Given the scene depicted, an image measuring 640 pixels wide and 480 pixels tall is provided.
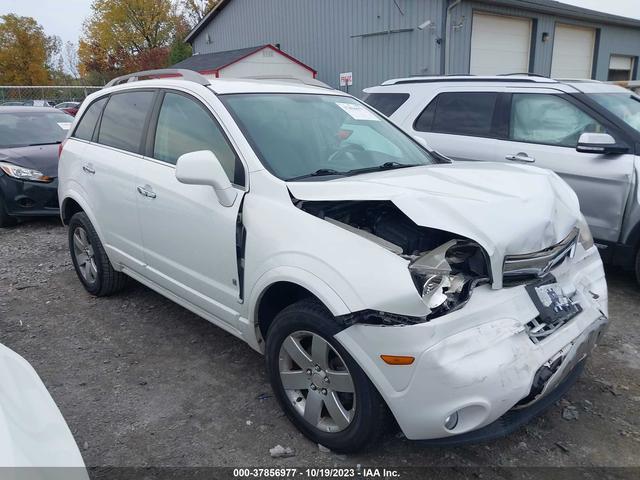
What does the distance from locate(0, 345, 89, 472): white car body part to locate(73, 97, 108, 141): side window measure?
2.95m

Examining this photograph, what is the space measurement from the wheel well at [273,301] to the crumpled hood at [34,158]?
5411 millimetres

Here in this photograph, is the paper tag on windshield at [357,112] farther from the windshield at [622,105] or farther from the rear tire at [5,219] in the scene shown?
the rear tire at [5,219]

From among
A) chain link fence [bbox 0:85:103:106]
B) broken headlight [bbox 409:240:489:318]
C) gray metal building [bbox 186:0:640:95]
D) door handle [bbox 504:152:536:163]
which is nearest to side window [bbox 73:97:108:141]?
broken headlight [bbox 409:240:489:318]

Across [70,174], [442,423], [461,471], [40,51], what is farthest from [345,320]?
[40,51]

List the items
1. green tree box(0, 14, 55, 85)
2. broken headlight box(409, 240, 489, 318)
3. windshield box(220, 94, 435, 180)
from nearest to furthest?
broken headlight box(409, 240, 489, 318) < windshield box(220, 94, 435, 180) < green tree box(0, 14, 55, 85)

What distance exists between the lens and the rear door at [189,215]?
2.95 metres

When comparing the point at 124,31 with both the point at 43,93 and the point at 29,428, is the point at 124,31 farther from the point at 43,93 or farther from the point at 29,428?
the point at 29,428

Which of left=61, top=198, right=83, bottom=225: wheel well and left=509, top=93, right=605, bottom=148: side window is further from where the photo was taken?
left=509, top=93, right=605, bottom=148: side window

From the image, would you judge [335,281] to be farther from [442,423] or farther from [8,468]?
[8,468]

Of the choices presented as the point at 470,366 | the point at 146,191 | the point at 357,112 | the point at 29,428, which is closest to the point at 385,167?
the point at 357,112

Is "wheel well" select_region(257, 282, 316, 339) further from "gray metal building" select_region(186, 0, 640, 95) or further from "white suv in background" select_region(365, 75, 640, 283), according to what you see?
"gray metal building" select_region(186, 0, 640, 95)

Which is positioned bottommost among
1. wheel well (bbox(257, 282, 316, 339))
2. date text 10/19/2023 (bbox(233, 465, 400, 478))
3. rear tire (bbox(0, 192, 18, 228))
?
date text 10/19/2023 (bbox(233, 465, 400, 478))

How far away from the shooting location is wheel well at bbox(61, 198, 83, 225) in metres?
4.58

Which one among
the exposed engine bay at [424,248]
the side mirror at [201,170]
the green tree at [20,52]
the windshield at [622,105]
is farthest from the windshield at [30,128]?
the green tree at [20,52]
